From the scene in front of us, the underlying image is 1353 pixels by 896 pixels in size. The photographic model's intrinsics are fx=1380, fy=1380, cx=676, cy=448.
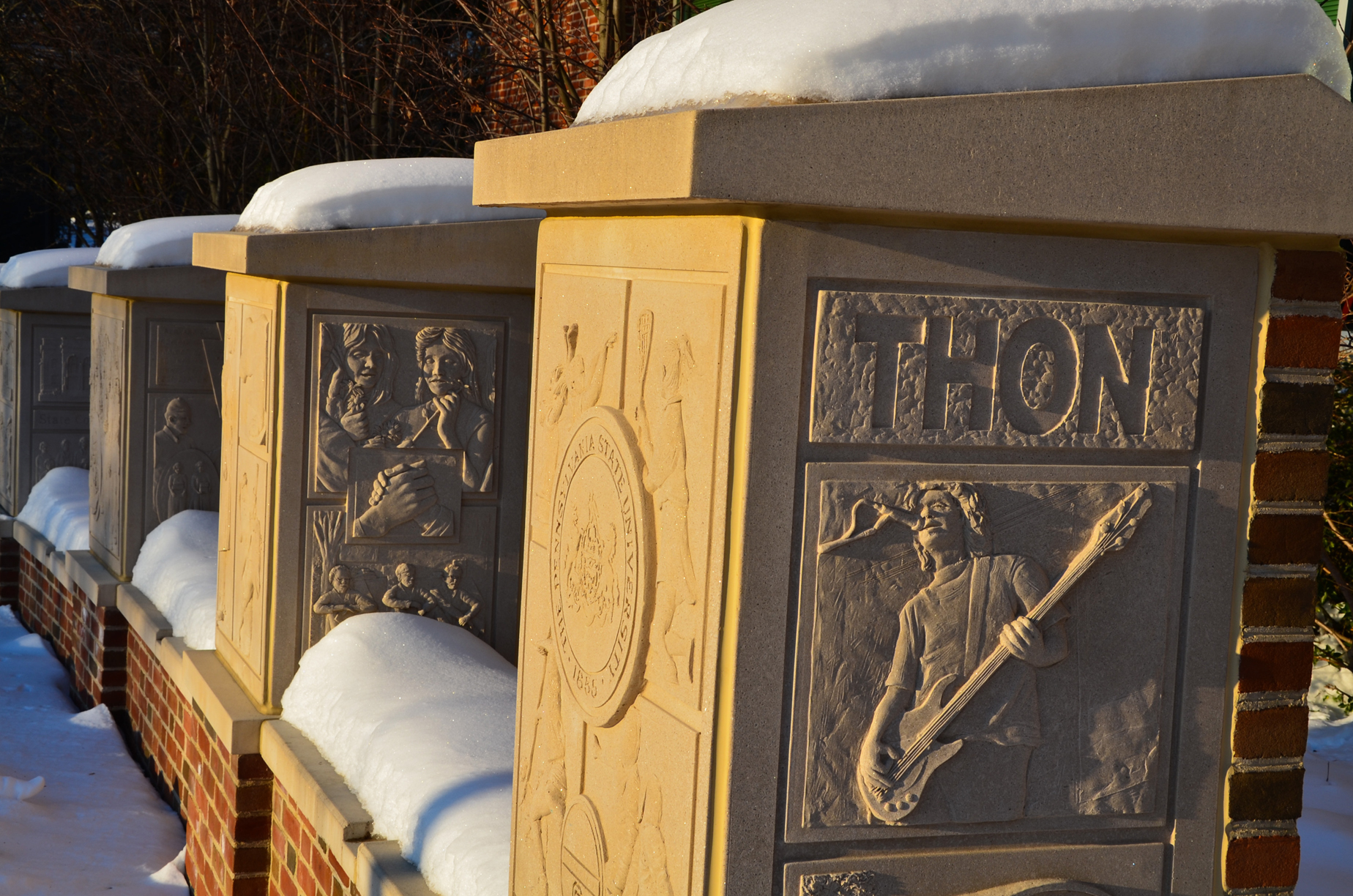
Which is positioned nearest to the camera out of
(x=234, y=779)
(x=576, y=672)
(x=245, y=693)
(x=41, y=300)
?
(x=576, y=672)

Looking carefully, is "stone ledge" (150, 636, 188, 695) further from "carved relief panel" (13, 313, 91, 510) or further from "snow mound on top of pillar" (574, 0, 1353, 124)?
"snow mound on top of pillar" (574, 0, 1353, 124)

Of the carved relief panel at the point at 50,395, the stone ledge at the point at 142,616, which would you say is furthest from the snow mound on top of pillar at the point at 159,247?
the carved relief panel at the point at 50,395

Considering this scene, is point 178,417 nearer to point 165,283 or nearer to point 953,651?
point 165,283

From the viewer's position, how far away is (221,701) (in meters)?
4.95

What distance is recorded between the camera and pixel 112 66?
11977 millimetres

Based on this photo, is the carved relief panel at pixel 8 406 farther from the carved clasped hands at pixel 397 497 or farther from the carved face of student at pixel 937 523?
the carved face of student at pixel 937 523

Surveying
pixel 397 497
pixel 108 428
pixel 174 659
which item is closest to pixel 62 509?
pixel 108 428

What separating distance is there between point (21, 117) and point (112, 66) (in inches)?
173

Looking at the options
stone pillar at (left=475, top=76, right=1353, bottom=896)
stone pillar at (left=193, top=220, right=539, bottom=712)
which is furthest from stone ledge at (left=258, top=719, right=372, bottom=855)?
stone pillar at (left=475, top=76, right=1353, bottom=896)

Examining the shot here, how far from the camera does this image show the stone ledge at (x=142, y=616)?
6.34m

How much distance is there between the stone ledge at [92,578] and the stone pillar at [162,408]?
116 millimetres

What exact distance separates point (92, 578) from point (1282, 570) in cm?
646

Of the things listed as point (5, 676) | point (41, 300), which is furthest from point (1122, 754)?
point (41, 300)

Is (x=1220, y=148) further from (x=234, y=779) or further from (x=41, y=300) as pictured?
(x=41, y=300)
